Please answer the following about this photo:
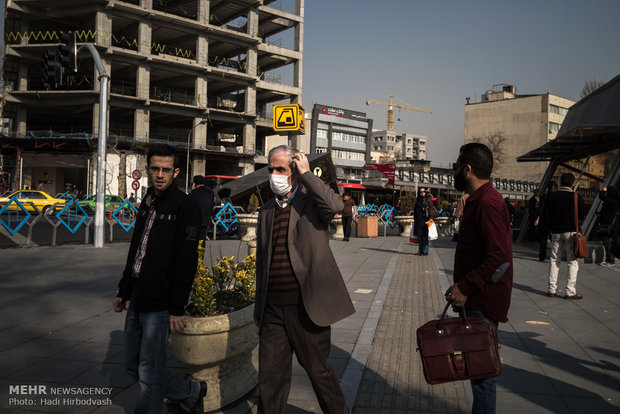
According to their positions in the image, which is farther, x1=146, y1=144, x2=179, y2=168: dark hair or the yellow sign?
the yellow sign

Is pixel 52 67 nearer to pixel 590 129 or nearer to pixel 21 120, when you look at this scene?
pixel 590 129

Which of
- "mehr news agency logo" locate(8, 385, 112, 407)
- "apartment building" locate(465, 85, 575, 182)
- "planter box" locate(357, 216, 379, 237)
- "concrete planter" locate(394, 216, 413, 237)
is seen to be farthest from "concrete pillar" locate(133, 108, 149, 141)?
"apartment building" locate(465, 85, 575, 182)

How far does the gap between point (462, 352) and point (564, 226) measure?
576cm

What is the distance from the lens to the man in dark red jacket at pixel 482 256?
2.63 meters

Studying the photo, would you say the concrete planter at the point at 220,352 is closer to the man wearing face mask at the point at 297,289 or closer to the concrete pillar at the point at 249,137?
the man wearing face mask at the point at 297,289

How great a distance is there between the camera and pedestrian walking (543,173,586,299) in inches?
281

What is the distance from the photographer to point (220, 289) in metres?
3.85

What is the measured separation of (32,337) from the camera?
5.00 metres

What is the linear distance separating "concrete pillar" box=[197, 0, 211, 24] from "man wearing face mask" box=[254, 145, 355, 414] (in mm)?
44958

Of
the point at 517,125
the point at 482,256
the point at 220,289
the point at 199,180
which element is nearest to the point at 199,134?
the point at 199,180

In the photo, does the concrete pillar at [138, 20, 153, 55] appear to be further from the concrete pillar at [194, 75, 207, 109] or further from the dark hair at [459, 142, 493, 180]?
the dark hair at [459, 142, 493, 180]

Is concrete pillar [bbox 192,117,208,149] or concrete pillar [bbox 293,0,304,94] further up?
concrete pillar [bbox 293,0,304,94]

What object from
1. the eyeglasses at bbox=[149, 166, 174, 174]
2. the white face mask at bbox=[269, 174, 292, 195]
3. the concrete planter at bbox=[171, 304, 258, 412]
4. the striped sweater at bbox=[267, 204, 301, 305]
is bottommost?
the concrete planter at bbox=[171, 304, 258, 412]

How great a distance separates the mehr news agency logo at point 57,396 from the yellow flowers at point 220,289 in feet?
3.25
